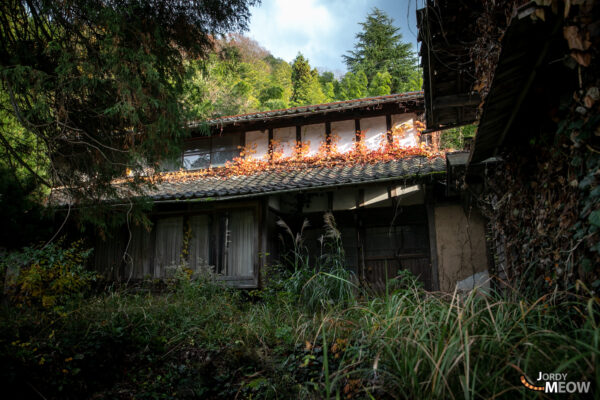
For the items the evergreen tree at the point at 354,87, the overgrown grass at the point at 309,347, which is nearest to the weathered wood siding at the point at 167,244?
the overgrown grass at the point at 309,347

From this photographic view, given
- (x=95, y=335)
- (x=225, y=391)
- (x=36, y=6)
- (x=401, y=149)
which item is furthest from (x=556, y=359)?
(x=401, y=149)

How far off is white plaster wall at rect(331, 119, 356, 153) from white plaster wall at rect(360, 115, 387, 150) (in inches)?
11.9

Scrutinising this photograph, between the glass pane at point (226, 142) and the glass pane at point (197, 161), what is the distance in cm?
38

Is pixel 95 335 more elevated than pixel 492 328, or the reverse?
pixel 492 328

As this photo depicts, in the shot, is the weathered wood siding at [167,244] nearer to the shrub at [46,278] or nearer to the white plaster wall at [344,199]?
the shrub at [46,278]

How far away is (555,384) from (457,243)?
6.37 metres

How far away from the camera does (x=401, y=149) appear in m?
9.88

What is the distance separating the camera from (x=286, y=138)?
10984mm

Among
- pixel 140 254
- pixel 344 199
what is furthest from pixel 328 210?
pixel 140 254

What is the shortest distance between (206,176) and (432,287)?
6.51 m

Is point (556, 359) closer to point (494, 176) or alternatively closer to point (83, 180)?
point (494, 176)

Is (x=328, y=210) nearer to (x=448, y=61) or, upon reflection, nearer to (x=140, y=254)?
(x=448, y=61)

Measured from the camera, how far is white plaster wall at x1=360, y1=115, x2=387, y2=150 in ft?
33.9

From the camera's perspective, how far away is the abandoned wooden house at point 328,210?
7.88m
